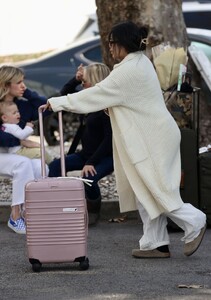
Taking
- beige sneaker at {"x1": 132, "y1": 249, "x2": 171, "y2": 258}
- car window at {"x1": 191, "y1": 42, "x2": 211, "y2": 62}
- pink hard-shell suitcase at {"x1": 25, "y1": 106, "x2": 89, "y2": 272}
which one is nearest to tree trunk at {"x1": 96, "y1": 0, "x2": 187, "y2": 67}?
car window at {"x1": 191, "y1": 42, "x2": 211, "y2": 62}

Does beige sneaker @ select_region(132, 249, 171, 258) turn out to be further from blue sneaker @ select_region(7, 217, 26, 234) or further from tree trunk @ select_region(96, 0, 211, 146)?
tree trunk @ select_region(96, 0, 211, 146)

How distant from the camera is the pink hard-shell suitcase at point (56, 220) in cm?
735

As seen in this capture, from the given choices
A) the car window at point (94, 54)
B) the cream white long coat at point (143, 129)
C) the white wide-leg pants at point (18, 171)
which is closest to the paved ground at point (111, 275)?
the cream white long coat at point (143, 129)

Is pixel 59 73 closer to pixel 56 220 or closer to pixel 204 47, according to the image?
pixel 204 47

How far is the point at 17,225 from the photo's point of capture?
927 cm

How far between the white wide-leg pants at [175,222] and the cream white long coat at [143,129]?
9cm

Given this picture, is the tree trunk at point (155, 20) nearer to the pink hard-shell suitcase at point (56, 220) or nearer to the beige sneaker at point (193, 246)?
the beige sneaker at point (193, 246)

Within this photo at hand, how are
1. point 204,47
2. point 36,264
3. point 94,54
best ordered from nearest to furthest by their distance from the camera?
point 36,264, point 204,47, point 94,54

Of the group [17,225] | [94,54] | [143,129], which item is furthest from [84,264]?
[94,54]

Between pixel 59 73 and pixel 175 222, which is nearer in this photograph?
pixel 175 222

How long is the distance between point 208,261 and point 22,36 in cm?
1814

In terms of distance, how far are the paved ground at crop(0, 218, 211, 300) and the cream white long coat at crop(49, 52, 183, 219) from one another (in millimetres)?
444

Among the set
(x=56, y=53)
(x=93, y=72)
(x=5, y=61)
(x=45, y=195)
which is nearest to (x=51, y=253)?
(x=45, y=195)

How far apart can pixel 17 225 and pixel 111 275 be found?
6.91 feet
